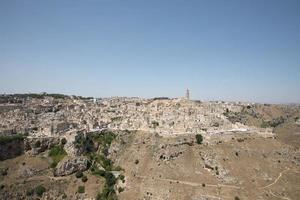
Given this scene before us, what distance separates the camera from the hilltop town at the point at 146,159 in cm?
5816

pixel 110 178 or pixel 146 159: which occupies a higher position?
pixel 146 159

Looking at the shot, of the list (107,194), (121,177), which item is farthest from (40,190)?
(121,177)

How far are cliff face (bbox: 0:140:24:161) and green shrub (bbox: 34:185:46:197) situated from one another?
44.6 ft

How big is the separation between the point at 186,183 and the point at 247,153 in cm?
1636

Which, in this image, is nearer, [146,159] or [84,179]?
[84,179]

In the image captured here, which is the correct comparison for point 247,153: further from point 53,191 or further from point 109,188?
point 53,191

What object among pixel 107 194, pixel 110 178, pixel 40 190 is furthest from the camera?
pixel 110 178

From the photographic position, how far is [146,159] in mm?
67938

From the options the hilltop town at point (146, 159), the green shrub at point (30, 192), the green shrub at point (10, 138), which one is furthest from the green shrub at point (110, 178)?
the green shrub at point (10, 138)

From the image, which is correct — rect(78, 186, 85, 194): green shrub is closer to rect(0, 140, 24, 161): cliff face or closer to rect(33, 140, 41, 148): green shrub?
rect(33, 140, 41, 148): green shrub

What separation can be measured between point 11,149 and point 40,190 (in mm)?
15704

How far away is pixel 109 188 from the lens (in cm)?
6194

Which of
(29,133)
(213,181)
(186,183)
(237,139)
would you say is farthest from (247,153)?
(29,133)

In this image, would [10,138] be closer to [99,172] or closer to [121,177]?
[99,172]
